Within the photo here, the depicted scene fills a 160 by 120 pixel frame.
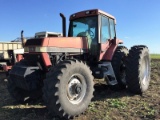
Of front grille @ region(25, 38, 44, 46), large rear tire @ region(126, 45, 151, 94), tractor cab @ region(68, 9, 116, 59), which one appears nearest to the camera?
front grille @ region(25, 38, 44, 46)

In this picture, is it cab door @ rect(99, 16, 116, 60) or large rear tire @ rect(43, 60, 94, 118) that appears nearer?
large rear tire @ rect(43, 60, 94, 118)

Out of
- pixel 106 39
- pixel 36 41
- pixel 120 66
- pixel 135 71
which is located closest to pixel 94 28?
pixel 106 39

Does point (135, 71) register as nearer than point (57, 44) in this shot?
No

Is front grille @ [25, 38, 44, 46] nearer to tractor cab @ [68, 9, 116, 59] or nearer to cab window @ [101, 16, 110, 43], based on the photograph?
tractor cab @ [68, 9, 116, 59]

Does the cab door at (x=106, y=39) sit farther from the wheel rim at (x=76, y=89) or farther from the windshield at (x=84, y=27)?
the wheel rim at (x=76, y=89)

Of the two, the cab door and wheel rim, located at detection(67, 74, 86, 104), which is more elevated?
the cab door

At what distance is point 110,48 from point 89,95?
2.47 m

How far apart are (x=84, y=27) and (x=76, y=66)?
226 centimetres

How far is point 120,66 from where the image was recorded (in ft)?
26.5

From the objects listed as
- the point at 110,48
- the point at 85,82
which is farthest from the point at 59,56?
the point at 110,48

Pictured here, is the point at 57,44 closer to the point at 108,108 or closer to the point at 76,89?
the point at 76,89

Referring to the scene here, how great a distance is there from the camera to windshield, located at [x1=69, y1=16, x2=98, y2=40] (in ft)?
24.7

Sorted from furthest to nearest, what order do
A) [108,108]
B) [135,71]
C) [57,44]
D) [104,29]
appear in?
[104,29], [135,71], [57,44], [108,108]

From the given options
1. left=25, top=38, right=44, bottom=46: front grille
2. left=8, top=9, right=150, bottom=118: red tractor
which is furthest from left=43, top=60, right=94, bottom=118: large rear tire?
left=25, top=38, right=44, bottom=46: front grille
